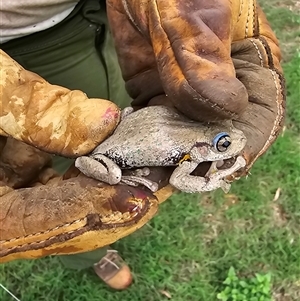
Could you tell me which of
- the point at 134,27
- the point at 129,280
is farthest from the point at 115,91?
the point at 129,280

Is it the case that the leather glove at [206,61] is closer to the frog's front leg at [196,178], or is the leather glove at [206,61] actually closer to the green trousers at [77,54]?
the frog's front leg at [196,178]

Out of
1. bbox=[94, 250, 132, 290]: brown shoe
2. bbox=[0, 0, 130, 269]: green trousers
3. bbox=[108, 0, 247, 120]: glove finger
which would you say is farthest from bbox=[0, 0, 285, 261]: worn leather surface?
bbox=[94, 250, 132, 290]: brown shoe

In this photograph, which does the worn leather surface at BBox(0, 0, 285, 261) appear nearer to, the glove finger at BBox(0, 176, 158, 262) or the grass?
the glove finger at BBox(0, 176, 158, 262)

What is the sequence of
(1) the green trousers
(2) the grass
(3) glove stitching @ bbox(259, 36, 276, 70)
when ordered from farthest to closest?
(2) the grass
(1) the green trousers
(3) glove stitching @ bbox(259, 36, 276, 70)

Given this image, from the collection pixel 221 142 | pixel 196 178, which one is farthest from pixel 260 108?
pixel 196 178

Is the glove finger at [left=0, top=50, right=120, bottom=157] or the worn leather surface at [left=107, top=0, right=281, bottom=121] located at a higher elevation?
the worn leather surface at [left=107, top=0, right=281, bottom=121]

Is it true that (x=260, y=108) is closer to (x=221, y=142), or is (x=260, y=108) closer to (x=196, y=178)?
(x=221, y=142)
